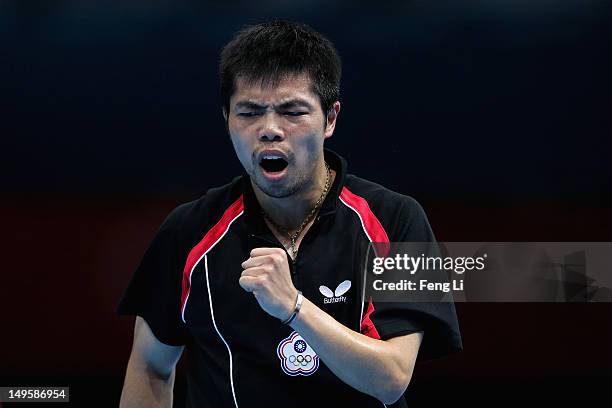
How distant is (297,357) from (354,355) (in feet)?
0.62

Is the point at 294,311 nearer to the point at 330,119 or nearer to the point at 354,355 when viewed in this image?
the point at 354,355

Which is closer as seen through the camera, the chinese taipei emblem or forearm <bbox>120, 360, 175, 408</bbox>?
the chinese taipei emblem

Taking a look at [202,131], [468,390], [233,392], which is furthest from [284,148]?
[468,390]

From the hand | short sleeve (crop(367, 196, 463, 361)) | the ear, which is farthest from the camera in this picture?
the ear

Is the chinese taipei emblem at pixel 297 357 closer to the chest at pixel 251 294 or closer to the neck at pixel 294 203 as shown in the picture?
the chest at pixel 251 294

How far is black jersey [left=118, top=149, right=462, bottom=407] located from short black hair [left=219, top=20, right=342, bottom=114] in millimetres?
198

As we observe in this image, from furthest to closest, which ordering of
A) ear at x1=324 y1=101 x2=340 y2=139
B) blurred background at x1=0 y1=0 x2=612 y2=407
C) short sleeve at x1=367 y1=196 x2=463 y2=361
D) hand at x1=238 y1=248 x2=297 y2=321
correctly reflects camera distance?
blurred background at x1=0 y1=0 x2=612 y2=407 < ear at x1=324 y1=101 x2=340 y2=139 < short sleeve at x1=367 y1=196 x2=463 y2=361 < hand at x1=238 y1=248 x2=297 y2=321

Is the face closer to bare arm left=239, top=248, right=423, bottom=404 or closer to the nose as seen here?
the nose

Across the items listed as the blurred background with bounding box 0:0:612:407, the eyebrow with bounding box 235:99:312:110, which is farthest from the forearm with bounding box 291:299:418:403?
the blurred background with bounding box 0:0:612:407

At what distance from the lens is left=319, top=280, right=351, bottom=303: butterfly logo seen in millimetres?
1689

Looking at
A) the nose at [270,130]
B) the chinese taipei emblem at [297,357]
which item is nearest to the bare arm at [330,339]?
the chinese taipei emblem at [297,357]

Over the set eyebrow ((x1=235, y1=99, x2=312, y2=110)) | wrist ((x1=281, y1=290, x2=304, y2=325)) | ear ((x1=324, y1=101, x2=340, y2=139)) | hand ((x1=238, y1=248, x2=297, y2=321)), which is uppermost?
ear ((x1=324, y1=101, x2=340, y2=139))

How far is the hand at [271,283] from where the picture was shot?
1.46m

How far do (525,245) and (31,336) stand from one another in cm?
172
